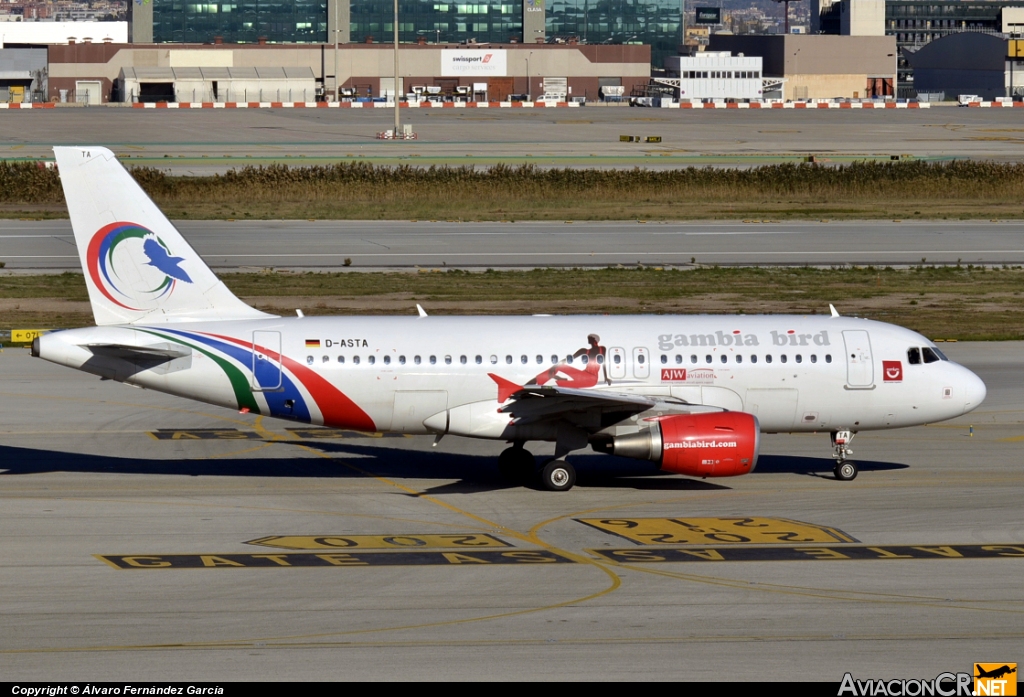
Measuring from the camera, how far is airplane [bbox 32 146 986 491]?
29.7 metres

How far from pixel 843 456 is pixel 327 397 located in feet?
41.0

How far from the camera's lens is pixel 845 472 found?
32094 millimetres

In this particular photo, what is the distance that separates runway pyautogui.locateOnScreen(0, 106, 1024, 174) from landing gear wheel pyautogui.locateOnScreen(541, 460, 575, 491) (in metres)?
83.8

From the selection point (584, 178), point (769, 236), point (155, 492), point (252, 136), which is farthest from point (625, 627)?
point (252, 136)

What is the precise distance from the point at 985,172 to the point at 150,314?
83848 millimetres

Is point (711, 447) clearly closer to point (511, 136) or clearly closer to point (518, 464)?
point (518, 464)

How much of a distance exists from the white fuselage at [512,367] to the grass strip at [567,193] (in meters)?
54.6

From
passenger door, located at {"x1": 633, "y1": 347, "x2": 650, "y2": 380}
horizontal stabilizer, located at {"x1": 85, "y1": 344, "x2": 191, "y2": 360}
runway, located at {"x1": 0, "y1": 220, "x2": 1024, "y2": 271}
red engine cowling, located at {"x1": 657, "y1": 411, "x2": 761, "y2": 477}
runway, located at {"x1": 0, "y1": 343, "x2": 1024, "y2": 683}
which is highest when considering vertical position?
runway, located at {"x1": 0, "y1": 220, "x2": 1024, "y2": 271}

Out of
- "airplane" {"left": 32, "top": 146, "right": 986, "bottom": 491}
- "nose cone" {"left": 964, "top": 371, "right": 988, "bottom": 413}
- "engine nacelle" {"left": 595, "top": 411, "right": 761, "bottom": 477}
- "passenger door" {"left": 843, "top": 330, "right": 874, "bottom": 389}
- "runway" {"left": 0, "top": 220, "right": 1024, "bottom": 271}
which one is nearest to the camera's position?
"engine nacelle" {"left": 595, "top": 411, "right": 761, "bottom": 477}

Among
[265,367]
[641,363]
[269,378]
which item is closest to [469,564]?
[269,378]

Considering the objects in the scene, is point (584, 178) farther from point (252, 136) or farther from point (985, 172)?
point (252, 136)

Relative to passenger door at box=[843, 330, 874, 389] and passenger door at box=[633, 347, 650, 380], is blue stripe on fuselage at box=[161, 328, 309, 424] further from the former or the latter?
passenger door at box=[843, 330, 874, 389]

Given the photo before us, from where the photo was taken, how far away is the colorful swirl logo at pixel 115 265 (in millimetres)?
30219

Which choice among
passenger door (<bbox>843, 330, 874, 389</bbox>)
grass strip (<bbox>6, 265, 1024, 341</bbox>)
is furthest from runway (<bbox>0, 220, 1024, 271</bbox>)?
passenger door (<bbox>843, 330, 874, 389</bbox>)
